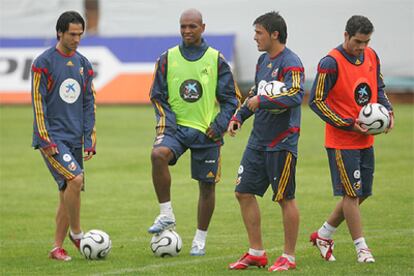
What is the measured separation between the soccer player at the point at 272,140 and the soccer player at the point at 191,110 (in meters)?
0.93

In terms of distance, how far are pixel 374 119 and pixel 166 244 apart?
8.06ft

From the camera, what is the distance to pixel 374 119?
9.47m

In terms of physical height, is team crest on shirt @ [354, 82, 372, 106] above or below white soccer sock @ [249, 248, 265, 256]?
above

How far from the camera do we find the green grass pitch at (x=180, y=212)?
32.3 feet

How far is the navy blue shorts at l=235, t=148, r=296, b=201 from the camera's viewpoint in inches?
368

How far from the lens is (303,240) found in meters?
11.2

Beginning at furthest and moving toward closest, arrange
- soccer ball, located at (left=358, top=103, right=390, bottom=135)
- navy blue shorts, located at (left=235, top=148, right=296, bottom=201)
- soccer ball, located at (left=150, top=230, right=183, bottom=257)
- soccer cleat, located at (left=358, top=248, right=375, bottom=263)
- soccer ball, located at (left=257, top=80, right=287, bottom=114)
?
soccer ball, located at (left=150, top=230, right=183, bottom=257) < soccer cleat, located at (left=358, top=248, right=375, bottom=263) < soccer ball, located at (left=358, top=103, right=390, bottom=135) < navy blue shorts, located at (left=235, top=148, right=296, bottom=201) < soccer ball, located at (left=257, top=80, right=287, bottom=114)

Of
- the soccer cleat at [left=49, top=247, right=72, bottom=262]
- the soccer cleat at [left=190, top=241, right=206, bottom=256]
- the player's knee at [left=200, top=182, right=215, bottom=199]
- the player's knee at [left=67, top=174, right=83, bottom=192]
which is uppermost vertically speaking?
the player's knee at [left=67, top=174, right=83, bottom=192]

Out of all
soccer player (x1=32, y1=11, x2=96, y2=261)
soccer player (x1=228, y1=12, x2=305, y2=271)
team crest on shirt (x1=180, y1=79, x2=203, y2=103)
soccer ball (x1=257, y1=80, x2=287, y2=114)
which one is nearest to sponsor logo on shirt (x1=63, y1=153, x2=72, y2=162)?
soccer player (x1=32, y1=11, x2=96, y2=261)

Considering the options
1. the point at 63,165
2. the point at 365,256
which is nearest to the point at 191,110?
the point at 63,165

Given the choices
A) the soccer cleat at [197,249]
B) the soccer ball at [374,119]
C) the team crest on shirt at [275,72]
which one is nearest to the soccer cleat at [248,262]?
the soccer cleat at [197,249]

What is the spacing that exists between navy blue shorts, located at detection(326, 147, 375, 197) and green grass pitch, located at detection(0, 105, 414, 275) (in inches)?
27.8

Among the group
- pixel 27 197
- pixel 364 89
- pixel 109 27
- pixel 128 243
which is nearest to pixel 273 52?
pixel 364 89

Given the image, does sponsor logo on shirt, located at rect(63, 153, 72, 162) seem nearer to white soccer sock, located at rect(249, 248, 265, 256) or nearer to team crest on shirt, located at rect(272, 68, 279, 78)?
white soccer sock, located at rect(249, 248, 265, 256)
